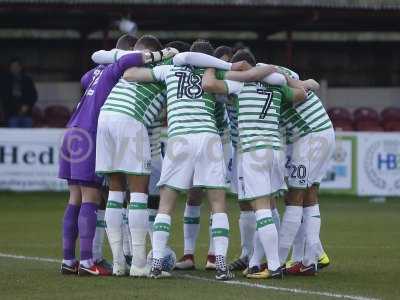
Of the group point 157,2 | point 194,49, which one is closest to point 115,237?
point 194,49

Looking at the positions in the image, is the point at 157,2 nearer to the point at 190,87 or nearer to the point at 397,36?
the point at 397,36

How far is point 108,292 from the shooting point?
9.75 meters

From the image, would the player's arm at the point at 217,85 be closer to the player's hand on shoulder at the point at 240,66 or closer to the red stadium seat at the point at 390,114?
the player's hand on shoulder at the point at 240,66

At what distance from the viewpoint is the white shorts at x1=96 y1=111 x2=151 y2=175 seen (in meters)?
10.8

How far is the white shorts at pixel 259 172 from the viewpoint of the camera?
10766mm

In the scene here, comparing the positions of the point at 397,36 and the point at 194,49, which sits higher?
the point at 397,36

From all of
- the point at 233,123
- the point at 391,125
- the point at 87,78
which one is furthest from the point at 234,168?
the point at 391,125

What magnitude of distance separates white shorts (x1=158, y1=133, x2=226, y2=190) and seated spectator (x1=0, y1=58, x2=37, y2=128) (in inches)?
565

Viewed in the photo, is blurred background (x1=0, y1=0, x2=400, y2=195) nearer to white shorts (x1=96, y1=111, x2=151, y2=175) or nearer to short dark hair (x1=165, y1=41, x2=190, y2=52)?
short dark hair (x1=165, y1=41, x2=190, y2=52)

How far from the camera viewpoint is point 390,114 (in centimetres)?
→ 2783

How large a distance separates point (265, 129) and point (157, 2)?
15141mm

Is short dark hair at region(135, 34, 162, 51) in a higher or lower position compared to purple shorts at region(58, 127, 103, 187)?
higher

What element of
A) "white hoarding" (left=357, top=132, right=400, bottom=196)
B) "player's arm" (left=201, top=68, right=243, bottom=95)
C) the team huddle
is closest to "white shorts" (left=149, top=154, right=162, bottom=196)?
the team huddle

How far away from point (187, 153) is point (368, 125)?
1678 cm
